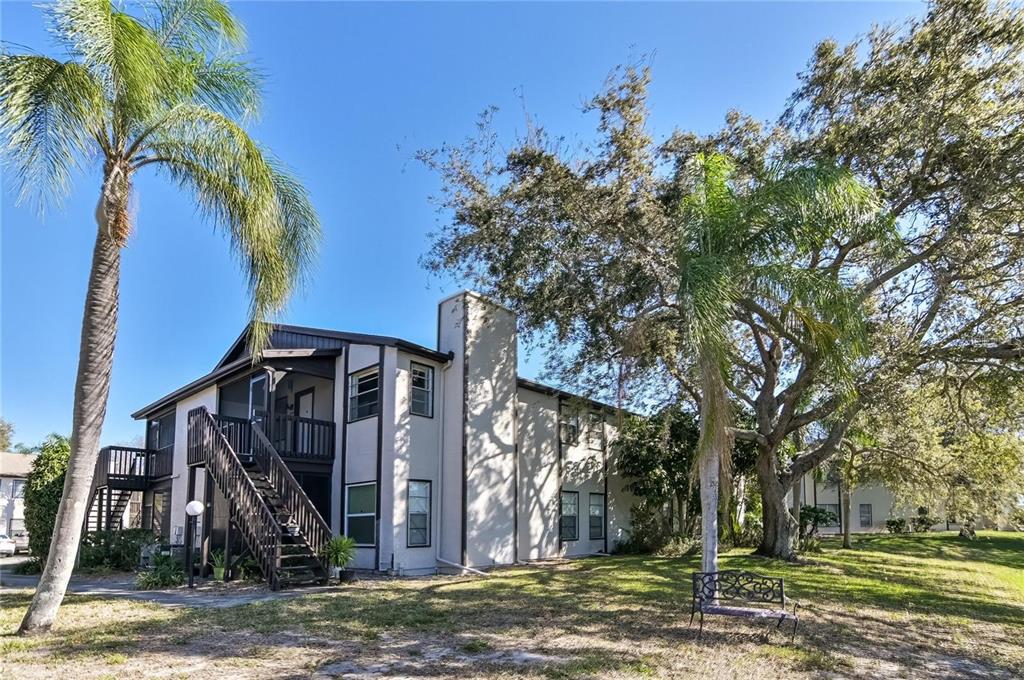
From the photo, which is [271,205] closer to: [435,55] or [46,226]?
[46,226]

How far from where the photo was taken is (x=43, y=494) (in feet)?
63.3

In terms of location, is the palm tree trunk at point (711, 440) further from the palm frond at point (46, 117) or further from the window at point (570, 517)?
the window at point (570, 517)

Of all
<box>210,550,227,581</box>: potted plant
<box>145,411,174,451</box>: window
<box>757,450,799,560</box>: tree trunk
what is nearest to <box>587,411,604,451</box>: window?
<box>757,450,799,560</box>: tree trunk

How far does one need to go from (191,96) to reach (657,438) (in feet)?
53.8

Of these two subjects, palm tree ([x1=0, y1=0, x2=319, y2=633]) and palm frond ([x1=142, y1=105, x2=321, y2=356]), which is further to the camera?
palm frond ([x1=142, y1=105, x2=321, y2=356])

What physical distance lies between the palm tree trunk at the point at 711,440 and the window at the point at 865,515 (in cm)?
3795

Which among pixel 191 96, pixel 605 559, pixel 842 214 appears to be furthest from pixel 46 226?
pixel 605 559

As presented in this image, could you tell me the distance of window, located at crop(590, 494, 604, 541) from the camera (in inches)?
909

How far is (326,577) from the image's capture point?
13.8 meters

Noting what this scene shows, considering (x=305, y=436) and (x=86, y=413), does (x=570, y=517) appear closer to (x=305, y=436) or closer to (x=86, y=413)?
(x=305, y=436)

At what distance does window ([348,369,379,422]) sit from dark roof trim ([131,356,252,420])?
264 cm

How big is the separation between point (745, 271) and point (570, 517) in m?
13.7

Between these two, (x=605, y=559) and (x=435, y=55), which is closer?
(x=435, y=55)

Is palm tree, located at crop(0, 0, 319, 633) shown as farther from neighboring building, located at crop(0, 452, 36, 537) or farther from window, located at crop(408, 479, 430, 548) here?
neighboring building, located at crop(0, 452, 36, 537)
